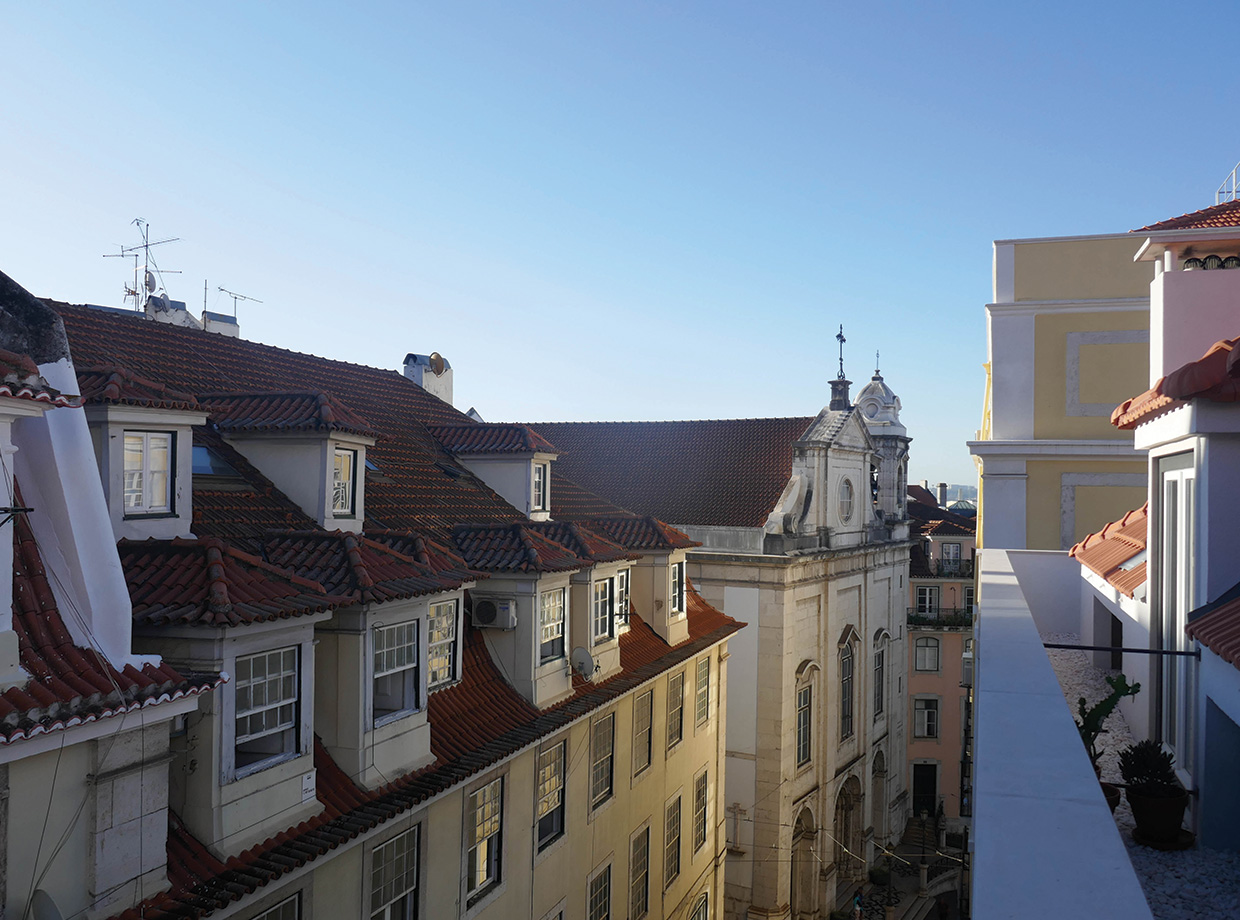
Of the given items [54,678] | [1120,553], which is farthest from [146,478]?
[1120,553]

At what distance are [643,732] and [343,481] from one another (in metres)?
8.38

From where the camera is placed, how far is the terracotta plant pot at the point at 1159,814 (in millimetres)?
5496

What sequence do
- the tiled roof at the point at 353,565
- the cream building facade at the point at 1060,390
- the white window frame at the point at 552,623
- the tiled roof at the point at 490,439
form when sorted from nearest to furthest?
the tiled roof at the point at 353,565 < the white window frame at the point at 552,623 < the cream building facade at the point at 1060,390 < the tiled roof at the point at 490,439

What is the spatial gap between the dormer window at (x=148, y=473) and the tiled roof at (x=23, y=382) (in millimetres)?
2869

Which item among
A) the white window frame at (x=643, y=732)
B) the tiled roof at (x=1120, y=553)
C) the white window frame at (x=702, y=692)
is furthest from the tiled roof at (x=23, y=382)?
the white window frame at (x=702, y=692)

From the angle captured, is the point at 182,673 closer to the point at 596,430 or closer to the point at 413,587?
the point at 413,587

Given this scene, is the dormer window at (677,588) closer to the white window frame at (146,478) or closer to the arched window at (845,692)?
the white window frame at (146,478)

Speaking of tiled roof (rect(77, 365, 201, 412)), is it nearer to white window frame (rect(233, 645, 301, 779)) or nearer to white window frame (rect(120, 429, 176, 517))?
white window frame (rect(120, 429, 176, 517))

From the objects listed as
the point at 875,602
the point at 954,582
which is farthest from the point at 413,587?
the point at 954,582

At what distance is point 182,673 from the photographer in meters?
7.55

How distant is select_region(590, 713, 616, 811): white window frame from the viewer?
1653cm

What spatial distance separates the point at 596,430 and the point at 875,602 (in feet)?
45.4

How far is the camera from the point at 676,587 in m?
21.4

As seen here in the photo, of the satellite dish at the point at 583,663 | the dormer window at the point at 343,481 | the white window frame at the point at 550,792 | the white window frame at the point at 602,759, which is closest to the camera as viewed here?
the dormer window at the point at 343,481
